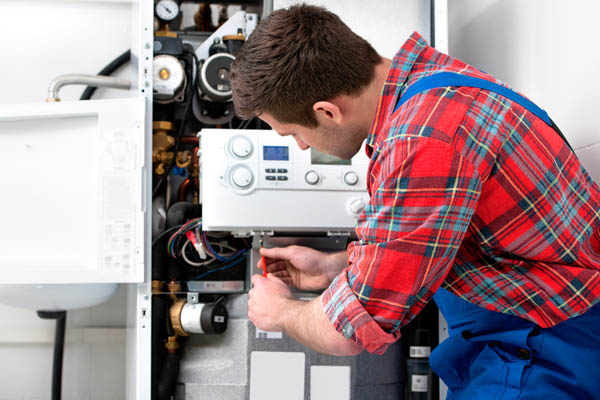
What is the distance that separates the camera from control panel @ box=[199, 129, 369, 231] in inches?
53.5

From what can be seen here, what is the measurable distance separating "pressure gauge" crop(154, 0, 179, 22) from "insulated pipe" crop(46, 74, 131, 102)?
0.23 m

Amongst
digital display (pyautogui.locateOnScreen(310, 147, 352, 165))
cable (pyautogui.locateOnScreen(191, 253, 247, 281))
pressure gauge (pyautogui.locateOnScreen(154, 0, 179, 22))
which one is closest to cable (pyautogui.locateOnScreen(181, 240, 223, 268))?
cable (pyautogui.locateOnScreen(191, 253, 247, 281))

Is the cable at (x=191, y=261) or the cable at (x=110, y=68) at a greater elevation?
the cable at (x=110, y=68)

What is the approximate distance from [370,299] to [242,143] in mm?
654

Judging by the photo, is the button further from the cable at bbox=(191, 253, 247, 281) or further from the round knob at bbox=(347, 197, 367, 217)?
the cable at bbox=(191, 253, 247, 281)

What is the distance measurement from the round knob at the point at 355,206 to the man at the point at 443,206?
359mm

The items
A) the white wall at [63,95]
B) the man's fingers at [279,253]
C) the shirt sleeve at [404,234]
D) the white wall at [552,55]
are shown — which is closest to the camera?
the shirt sleeve at [404,234]

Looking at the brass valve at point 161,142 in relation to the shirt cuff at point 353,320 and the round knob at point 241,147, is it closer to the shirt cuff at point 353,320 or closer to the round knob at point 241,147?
the round knob at point 241,147

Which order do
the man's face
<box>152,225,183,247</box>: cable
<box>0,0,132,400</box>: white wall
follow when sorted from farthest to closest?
<box>0,0,132,400</box>: white wall
<box>152,225,183,247</box>: cable
the man's face

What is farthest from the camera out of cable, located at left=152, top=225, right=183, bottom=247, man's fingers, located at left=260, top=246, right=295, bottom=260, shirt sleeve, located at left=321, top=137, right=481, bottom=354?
cable, located at left=152, top=225, right=183, bottom=247

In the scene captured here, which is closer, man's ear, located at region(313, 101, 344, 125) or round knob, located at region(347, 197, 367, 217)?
man's ear, located at region(313, 101, 344, 125)

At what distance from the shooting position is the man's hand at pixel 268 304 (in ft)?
3.44

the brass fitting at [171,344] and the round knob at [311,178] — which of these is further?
the brass fitting at [171,344]

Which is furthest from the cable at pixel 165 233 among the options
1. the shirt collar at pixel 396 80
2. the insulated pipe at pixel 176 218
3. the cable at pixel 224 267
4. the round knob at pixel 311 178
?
the shirt collar at pixel 396 80
